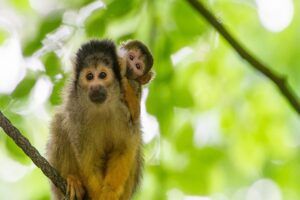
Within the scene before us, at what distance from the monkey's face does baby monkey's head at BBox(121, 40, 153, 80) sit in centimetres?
46

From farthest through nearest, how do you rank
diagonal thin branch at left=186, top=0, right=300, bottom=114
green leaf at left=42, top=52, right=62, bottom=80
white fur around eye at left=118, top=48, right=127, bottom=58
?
white fur around eye at left=118, top=48, right=127, bottom=58 → green leaf at left=42, top=52, right=62, bottom=80 → diagonal thin branch at left=186, top=0, right=300, bottom=114

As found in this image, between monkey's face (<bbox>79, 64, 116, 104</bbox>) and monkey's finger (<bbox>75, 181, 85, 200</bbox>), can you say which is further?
monkey's face (<bbox>79, 64, 116, 104</bbox>)

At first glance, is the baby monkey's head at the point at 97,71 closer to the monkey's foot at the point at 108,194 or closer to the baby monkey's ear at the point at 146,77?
the baby monkey's ear at the point at 146,77

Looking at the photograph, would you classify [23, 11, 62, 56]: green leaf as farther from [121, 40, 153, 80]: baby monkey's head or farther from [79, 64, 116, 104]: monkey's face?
[121, 40, 153, 80]: baby monkey's head

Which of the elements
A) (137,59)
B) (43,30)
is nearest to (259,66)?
(43,30)

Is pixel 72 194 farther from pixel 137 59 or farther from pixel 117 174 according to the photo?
pixel 137 59

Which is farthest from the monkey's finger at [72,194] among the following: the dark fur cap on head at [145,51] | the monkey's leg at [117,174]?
the dark fur cap on head at [145,51]

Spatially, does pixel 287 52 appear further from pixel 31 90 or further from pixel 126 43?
pixel 31 90

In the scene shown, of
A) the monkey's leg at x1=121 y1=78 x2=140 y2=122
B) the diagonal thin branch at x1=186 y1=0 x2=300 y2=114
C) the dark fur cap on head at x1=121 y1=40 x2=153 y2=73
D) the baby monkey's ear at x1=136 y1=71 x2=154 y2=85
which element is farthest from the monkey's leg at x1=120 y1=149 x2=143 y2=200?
the diagonal thin branch at x1=186 y1=0 x2=300 y2=114

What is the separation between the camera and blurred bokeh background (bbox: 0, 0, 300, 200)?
487 centimetres

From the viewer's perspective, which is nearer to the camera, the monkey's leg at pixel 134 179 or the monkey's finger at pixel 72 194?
the monkey's finger at pixel 72 194

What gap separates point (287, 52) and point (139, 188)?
82.1 inches

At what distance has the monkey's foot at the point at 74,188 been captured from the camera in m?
4.46

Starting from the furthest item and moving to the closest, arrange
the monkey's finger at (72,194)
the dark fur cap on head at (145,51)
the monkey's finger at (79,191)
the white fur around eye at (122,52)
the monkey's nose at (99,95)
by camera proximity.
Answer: the dark fur cap on head at (145,51)
the white fur around eye at (122,52)
the monkey's nose at (99,95)
the monkey's finger at (79,191)
the monkey's finger at (72,194)
